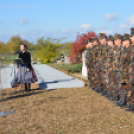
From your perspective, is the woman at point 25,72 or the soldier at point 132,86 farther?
the woman at point 25,72

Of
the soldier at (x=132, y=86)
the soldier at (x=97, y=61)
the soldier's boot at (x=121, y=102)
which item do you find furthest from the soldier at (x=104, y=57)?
the soldier at (x=132, y=86)

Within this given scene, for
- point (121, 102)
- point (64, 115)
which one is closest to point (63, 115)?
point (64, 115)

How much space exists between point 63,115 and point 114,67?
1.76 m

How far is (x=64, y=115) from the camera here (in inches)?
185

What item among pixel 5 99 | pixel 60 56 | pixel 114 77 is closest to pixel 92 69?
pixel 114 77

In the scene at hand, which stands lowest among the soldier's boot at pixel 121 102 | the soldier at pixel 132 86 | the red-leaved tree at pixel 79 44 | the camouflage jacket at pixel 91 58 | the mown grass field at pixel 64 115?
the mown grass field at pixel 64 115

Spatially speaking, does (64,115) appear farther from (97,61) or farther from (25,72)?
(25,72)

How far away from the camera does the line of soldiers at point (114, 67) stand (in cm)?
504

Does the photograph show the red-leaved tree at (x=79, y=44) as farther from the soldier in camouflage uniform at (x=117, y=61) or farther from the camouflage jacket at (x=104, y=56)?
the soldier in camouflage uniform at (x=117, y=61)

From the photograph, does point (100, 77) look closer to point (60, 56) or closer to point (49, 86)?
point (49, 86)

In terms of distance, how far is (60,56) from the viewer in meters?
22.2

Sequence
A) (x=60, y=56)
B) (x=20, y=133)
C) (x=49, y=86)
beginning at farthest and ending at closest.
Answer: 1. (x=60, y=56)
2. (x=49, y=86)
3. (x=20, y=133)

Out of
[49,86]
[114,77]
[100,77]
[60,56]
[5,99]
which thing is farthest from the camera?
[60,56]

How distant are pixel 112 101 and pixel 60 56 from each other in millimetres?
16484
